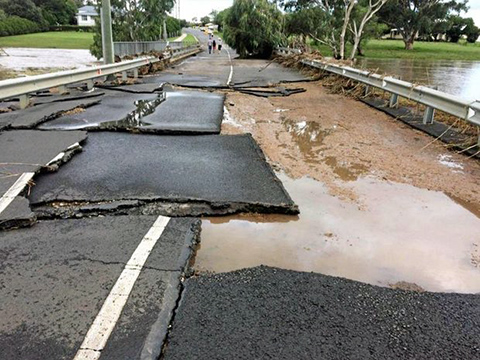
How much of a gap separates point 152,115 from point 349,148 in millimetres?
4097

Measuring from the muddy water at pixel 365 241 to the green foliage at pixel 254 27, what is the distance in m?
31.3

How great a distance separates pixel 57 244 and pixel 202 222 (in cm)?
133

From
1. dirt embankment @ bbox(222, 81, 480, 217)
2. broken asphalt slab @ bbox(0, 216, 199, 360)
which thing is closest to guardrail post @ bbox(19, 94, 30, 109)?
dirt embankment @ bbox(222, 81, 480, 217)

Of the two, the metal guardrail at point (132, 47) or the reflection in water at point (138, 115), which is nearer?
the reflection in water at point (138, 115)

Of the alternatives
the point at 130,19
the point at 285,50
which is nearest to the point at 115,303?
the point at 130,19

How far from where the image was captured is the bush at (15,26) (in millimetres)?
61931

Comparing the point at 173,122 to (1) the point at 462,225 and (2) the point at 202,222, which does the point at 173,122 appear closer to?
(2) the point at 202,222

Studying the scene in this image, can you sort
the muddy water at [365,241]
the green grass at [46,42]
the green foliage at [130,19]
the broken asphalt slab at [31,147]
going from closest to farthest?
the muddy water at [365,241] < the broken asphalt slab at [31,147] < the green foliage at [130,19] < the green grass at [46,42]

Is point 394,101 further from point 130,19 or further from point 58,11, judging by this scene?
point 58,11

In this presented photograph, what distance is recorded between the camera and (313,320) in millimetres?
2727

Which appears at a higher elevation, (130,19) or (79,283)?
(130,19)

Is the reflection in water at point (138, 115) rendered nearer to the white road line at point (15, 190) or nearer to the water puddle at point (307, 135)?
the water puddle at point (307, 135)

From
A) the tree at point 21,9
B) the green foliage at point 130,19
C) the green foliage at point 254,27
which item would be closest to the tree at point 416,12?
the green foliage at point 254,27

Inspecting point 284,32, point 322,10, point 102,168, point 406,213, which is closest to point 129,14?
point 284,32
